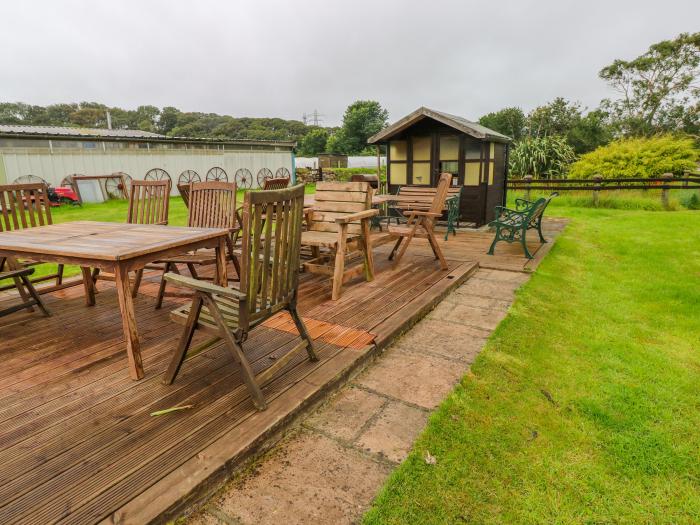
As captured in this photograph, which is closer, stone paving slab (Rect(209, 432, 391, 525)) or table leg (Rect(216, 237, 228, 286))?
stone paving slab (Rect(209, 432, 391, 525))

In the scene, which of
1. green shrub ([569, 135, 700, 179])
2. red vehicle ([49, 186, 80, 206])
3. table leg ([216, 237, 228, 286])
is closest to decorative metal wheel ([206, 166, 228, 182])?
red vehicle ([49, 186, 80, 206])

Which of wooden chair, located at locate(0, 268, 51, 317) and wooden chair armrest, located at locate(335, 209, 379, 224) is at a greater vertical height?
wooden chair armrest, located at locate(335, 209, 379, 224)

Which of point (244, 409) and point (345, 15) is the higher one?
point (345, 15)

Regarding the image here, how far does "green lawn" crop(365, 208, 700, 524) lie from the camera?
143 centimetres

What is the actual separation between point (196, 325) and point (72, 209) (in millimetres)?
12047

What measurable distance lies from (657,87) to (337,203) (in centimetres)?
3221

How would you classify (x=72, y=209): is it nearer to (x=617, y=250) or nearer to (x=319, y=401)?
(x=319, y=401)

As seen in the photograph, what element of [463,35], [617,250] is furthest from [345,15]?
[617,250]

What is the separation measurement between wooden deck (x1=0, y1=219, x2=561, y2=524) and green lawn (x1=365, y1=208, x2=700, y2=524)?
0.65 m

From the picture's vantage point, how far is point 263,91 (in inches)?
2753

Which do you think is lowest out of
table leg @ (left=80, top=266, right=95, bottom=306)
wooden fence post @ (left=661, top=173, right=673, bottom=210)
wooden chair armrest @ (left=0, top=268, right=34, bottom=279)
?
table leg @ (left=80, top=266, right=95, bottom=306)

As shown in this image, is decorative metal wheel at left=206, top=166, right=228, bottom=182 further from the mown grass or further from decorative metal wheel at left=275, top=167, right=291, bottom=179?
the mown grass

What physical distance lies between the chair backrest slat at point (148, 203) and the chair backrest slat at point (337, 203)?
4.64 feet

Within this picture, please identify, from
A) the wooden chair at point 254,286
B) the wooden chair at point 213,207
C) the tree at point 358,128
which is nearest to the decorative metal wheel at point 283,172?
the wooden chair at point 213,207
